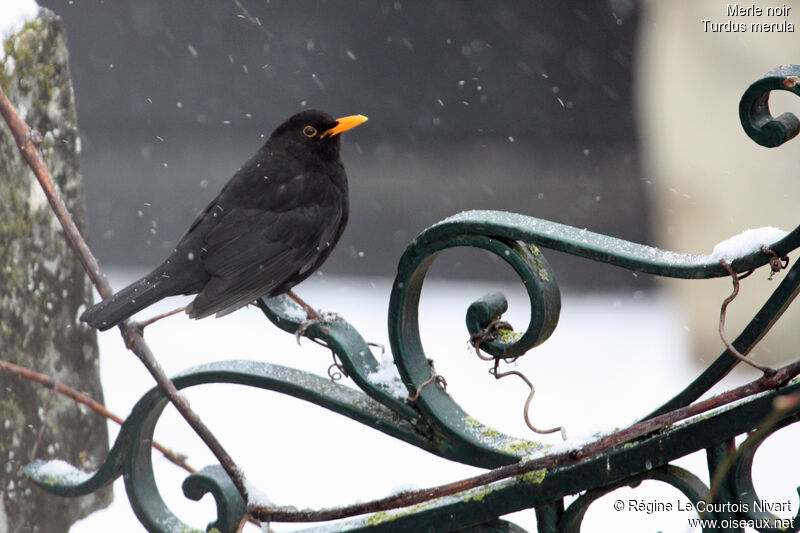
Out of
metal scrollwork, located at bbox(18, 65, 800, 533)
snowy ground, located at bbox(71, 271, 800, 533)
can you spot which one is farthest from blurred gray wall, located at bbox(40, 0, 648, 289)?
metal scrollwork, located at bbox(18, 65, 800, 533)

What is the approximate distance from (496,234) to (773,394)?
0.40 meters

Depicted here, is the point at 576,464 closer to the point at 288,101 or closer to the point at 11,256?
the point at 11,256

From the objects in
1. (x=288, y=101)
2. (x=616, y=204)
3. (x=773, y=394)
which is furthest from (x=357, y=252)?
(x=773, y=394)

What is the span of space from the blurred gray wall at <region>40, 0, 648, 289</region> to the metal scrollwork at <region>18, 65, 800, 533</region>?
4.23 m

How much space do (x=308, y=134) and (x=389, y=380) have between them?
1394 mm

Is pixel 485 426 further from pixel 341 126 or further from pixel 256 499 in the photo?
pixel 341 126

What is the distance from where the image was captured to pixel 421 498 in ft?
4.29

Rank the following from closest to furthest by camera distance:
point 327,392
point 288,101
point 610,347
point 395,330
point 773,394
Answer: point 773,394, point 395,330, point 327,392, point 610,347, point 288,101

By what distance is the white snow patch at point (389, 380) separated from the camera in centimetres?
145

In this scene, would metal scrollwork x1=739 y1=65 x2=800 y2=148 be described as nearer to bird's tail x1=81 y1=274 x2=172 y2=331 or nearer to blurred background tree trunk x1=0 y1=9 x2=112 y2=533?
bird's tail x1=81 y1=274 x2=172 y2=331

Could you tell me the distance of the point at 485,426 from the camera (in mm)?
1417

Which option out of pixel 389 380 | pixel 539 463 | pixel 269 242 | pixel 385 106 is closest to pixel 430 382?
pixel 389 380

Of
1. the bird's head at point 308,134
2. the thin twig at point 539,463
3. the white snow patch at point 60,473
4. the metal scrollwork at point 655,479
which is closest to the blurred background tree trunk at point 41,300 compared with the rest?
the white snow patch at point 60,473

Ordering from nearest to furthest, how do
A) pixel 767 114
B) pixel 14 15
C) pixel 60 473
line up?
pixel 767 114, pixel 60 473, pixel 14 15
